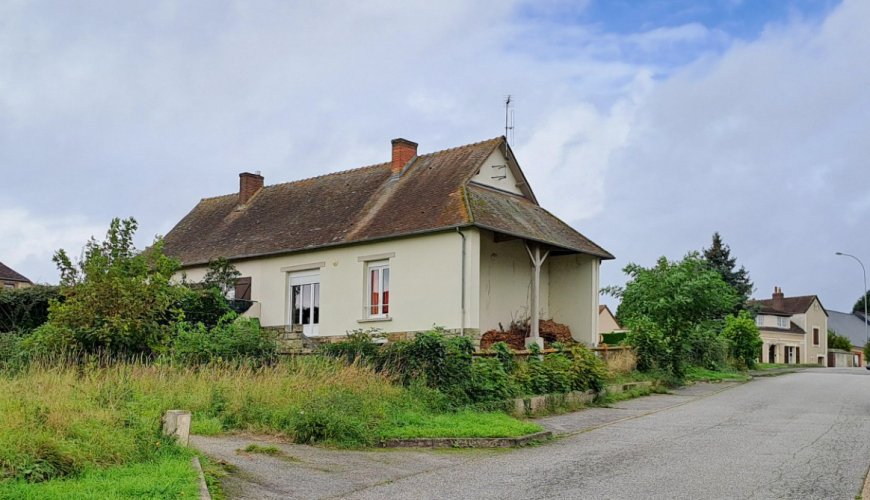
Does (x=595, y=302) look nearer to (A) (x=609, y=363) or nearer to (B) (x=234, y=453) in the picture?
(A) (x=609, y=363)

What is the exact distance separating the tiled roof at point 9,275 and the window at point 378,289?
42.4m

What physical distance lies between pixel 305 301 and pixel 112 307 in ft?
30.1

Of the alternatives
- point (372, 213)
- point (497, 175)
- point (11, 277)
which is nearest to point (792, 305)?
point (497, 175)

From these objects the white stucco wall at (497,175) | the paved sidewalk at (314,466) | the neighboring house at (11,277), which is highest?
the white stucco wall at (497,175)

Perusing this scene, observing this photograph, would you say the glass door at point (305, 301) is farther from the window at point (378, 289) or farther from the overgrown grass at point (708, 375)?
the overgrown grass at point (708, 375)

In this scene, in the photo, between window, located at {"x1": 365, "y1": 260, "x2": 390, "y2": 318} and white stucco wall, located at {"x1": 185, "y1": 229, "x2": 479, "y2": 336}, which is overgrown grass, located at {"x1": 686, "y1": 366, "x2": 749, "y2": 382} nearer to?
white stucco wall, located at {"x1": 185, "y1": 229, "x2": 479, "y2": 336}

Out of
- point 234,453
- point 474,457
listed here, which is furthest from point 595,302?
point 234,453

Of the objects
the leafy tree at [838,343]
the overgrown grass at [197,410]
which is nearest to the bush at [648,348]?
the overgrown grass at [197,410]

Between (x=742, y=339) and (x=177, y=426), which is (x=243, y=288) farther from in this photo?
(x=742, y=339)

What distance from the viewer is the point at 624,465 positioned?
11.0 meters

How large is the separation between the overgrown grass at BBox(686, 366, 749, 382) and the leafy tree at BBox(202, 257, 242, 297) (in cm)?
1434

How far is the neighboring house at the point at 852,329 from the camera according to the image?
7775 cm

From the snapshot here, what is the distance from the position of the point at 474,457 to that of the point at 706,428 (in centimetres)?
519

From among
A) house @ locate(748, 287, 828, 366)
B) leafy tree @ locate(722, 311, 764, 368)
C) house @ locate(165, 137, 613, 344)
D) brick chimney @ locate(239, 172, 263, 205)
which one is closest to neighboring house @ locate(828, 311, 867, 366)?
house @ locate(748, 287, 828, 366)
